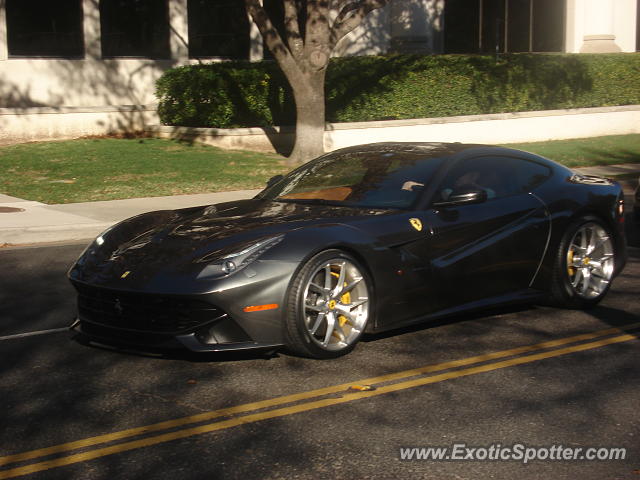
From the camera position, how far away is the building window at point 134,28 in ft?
80.2

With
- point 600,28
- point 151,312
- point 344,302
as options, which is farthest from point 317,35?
point 600,28

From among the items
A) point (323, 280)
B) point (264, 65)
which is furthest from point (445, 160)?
point (264, 65)

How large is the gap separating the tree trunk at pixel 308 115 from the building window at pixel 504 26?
12961 mm

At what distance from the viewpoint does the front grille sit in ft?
19.4

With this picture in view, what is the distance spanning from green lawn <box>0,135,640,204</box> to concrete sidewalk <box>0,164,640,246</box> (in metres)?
0.64

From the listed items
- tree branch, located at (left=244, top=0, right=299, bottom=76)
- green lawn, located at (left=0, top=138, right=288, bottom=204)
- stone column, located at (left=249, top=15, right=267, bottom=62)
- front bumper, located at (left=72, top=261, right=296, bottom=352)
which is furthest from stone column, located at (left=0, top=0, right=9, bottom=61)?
front bumper, located at (left=72, top=261, right=296, bottom=352)

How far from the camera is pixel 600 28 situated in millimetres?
32031

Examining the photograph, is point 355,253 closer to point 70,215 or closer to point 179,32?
point 70,215

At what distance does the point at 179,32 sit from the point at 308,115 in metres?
6.98

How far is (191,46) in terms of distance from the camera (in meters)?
25.7

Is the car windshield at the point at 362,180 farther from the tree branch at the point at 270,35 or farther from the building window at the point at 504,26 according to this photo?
the building window at the point at 504,26

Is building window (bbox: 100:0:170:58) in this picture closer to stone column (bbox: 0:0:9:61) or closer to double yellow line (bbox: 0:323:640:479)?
stone column (bbox: 0:0:9:61)

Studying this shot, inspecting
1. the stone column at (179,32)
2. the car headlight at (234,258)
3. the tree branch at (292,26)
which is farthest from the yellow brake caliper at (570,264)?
the stone column at (179,32)

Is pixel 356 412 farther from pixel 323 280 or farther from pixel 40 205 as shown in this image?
pixel 40 205
